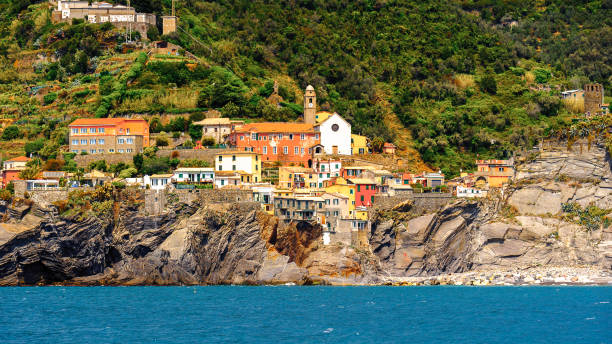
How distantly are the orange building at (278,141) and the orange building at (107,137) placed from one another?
8.78 m

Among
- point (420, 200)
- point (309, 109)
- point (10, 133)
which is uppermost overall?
point (309, 109)

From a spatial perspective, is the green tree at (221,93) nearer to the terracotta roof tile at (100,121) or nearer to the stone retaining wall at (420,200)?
the terracotta roof tile at (100,121)

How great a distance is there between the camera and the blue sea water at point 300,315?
6109cm

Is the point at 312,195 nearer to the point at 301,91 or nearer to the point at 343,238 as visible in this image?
the point at 343,238

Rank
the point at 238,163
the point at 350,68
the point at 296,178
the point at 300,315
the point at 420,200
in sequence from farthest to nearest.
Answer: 1. the point at 350,68
2. the point at 296,178
3. the point at 238,163
4. the point at 420,200
5. the point at 300,315

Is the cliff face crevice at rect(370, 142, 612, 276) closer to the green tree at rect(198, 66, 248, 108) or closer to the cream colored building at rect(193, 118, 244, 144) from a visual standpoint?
the cream colored building at rect(193, 118, 244, 144)

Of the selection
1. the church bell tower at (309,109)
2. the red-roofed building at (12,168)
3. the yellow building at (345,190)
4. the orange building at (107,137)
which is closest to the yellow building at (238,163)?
the yellow building at (345,190)

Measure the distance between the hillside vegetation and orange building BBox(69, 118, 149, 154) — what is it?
5.87m

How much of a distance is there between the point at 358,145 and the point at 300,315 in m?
41.1

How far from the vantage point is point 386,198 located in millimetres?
94000

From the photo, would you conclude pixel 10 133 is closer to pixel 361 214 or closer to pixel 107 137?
pixel 107 137

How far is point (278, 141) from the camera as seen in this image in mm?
103188

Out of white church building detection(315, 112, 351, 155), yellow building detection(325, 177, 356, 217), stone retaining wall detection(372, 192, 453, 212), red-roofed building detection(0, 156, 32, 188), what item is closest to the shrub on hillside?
red-roofed building detection(0, 156, 32, 188)

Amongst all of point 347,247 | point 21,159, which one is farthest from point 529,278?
point 21,159
